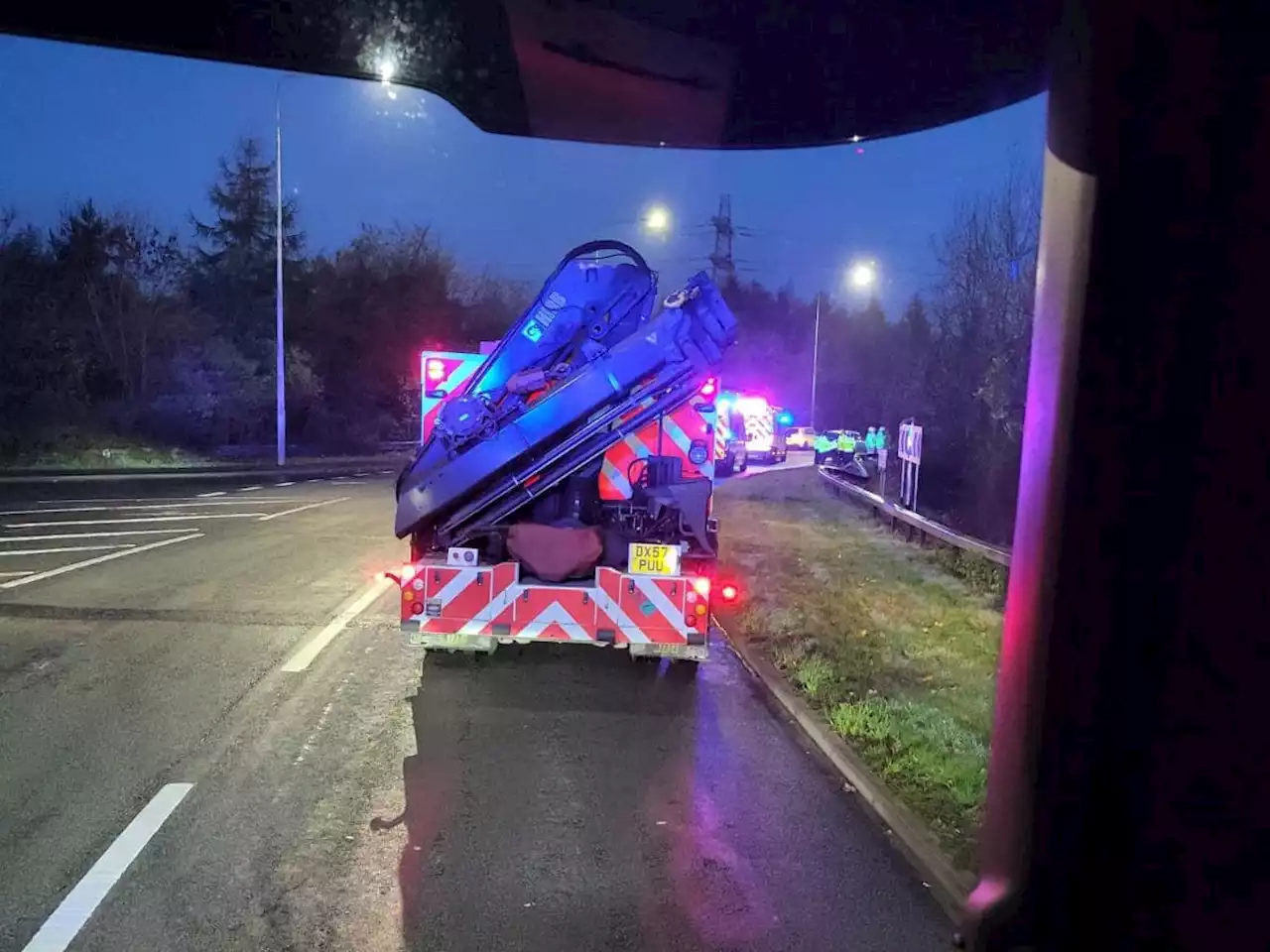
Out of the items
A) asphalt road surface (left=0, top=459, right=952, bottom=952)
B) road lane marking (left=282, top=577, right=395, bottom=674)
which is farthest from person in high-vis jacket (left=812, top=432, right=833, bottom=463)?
asphalt road surface (left=0, top=459, right=952, bottom=952)

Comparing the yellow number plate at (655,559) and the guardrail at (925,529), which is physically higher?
the yellow number plate at (655,559)

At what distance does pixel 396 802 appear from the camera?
5.05 metres

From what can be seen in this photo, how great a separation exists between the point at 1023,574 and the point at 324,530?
15961 millimetres

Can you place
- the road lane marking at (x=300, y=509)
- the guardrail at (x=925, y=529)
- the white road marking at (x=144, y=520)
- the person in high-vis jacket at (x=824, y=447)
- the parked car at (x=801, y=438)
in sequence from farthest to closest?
the parked car at (x=801, y=438)
the person in high-vis jacket at (x=824, y=447)
the road lane marking at (x=300, y=509)
the white road marking at (x=144, y=520)
the guardrail at (x=925, y=529)

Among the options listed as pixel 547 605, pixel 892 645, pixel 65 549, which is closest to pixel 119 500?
pixel 65 549

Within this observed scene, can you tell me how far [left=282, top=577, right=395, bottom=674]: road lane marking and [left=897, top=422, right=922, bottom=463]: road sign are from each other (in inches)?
376

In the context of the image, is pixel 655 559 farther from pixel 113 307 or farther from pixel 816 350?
pixel 816 350

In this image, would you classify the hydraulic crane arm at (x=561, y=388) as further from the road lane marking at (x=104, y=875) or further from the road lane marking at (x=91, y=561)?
the road lane marking at (x=91, y=561)

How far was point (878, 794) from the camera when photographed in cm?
520

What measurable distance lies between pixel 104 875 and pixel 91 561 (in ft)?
32.3

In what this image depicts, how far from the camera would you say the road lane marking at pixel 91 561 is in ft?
36.6

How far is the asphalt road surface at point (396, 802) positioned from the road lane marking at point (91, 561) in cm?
202

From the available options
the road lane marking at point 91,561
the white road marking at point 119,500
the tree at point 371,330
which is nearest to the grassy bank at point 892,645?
the road lane marking at point 91,561

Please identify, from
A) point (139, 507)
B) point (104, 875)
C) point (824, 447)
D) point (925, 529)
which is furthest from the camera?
point (824, 447)
